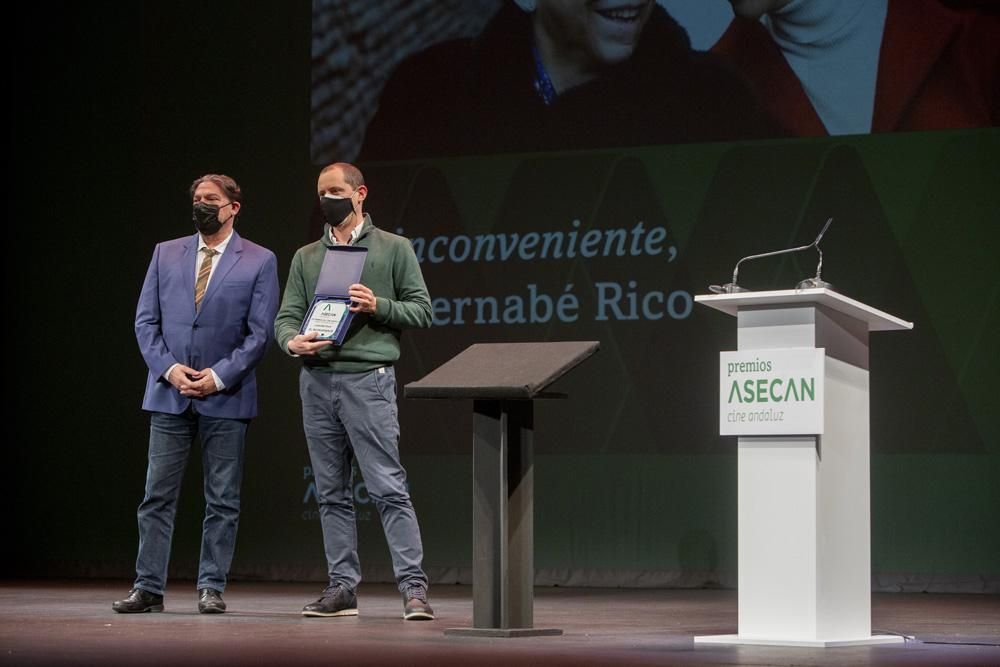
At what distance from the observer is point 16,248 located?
829cm

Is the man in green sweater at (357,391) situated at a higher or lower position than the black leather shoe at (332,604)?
higher

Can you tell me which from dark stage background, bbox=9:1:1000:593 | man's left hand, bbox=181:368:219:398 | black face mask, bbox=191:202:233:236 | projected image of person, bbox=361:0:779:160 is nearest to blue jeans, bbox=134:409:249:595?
man's left hand, bbox=181:368:219:398

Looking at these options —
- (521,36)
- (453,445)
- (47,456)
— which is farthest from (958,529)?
(47,456)

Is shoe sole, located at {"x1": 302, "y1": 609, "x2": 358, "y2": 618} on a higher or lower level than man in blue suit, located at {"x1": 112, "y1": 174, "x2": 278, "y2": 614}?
lower

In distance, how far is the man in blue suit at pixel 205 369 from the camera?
195 inches

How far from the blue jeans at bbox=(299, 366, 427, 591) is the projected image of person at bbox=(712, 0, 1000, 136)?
2760 millimetres

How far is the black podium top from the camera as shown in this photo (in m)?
3.83

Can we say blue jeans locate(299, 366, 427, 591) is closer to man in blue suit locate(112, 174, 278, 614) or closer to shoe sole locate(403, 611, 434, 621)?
shoe sole locate(403, 611, 434, 621)

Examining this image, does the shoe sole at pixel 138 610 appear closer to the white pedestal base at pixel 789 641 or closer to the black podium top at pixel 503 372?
the black podium top at pixel 503 372

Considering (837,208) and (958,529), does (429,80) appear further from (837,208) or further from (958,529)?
(958,529)

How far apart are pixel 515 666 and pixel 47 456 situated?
5512mm

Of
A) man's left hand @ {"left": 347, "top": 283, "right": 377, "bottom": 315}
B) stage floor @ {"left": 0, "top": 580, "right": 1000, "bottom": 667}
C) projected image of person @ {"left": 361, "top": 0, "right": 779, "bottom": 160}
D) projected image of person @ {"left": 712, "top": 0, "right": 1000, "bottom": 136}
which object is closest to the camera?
stage floor @ {"left": 0, "top": 580, "right": 1000, "bottom": 667}

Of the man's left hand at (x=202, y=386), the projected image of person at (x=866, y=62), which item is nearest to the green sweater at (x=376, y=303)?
the man's left hand at (x=202, y=386)

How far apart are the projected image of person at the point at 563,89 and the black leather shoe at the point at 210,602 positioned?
2993mm
